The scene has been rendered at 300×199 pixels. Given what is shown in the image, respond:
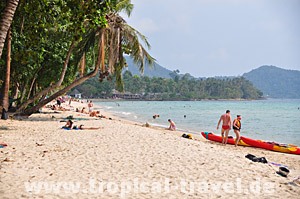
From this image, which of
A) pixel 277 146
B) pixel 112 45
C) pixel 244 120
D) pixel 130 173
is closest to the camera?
pixel 130 173

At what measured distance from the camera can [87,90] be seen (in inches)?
4633

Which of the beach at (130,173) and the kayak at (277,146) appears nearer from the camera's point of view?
the beach at (130,173)

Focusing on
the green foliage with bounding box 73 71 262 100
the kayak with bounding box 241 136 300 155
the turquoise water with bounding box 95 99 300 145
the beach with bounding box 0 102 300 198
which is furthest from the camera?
the green foliage with bounding box 73 71 262 100

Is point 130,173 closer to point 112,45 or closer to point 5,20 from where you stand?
point 5,20

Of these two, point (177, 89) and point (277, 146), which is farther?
Answer: point (177, 89)

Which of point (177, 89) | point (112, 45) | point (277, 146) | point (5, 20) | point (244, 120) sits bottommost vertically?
point (244, 120)

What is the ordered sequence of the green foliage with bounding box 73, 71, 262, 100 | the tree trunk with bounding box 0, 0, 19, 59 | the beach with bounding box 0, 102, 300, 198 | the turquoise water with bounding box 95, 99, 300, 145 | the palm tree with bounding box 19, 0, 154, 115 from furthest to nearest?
1. the green foliage with bounding box 73, 71, 262, 100
2. the turquoise water with bounding box 95, 99, 300, 145
3. the palm tree with bounding box 19, 0, 154, 115
4. the tree trunk with bounding box 0, 0, 19, 59
5. the beach with bounding box 0, 102, 300, 198

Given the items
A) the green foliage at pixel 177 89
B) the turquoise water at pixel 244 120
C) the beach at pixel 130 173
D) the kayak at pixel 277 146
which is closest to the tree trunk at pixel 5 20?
the beach at pixel 130 173

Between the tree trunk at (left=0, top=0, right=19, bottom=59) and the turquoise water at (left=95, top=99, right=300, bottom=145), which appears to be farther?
the turquoise water at (left=95, top=99, right=300, bottom=145)

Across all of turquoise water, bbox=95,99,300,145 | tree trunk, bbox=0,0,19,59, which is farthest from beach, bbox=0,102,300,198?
turquoise water, bbox=95,99,300,145

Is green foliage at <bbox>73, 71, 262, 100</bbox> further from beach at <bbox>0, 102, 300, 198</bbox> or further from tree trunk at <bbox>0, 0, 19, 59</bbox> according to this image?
tree trunk at <bbox>0, 0, 19, 59</bbox>

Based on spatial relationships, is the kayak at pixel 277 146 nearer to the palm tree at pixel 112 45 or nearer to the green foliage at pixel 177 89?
the palm tree at pixel 112 45

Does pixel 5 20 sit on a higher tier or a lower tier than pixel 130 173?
higher

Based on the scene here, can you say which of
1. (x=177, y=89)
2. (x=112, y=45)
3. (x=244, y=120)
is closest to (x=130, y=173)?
(x=112, y=45)
